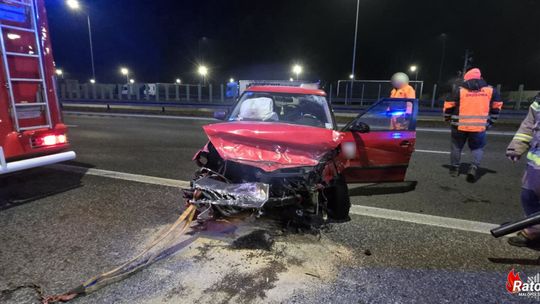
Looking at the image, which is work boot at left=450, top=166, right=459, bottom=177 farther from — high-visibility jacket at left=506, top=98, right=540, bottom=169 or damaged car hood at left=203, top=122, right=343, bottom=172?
damaged car hood at left=203, top=122, right=343, bottom=172

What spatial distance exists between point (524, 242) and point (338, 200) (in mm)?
2017

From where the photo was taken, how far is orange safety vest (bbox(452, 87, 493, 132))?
17.9 ft

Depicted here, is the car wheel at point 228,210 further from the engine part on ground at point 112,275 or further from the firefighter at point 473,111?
the firefighter at point 473,111

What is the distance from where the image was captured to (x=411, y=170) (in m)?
6.28

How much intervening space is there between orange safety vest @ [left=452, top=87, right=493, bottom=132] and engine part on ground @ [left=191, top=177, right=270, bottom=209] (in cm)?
459

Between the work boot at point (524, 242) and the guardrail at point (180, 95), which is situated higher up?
the guardrail at point (180, 95)

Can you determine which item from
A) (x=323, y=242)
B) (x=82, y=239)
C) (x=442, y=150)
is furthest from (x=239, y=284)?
(x=442, y=150)

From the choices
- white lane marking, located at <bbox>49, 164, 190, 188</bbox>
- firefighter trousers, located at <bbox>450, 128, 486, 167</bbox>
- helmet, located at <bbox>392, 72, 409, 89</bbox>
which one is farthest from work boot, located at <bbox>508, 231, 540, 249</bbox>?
helmet, located at <bbox>392, 72, 409, 89</bbox>

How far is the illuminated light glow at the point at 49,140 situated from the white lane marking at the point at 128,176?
4.02 ft

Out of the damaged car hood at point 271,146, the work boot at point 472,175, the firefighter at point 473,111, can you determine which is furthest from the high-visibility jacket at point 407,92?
→ the damaged car hood at point 271,146

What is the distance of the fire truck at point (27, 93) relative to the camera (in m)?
3.86

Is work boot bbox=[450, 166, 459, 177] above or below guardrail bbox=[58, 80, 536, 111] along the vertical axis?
below

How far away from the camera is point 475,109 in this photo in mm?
5484

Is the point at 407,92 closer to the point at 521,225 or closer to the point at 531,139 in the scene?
the point at 531,139
